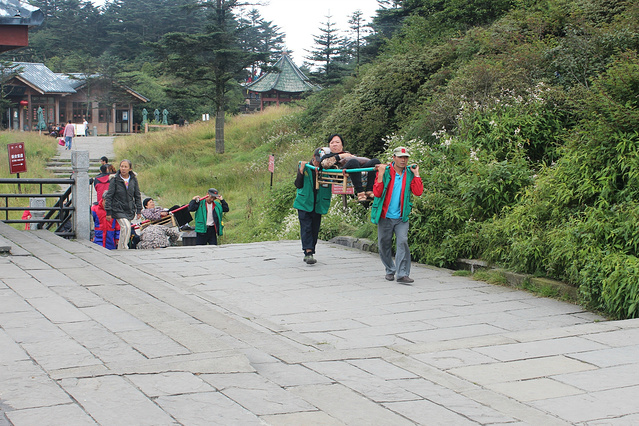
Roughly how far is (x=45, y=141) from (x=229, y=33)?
1298 centimetres

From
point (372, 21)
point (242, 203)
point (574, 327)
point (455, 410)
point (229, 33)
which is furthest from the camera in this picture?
point (372, 21)

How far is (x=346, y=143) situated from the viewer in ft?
58.4

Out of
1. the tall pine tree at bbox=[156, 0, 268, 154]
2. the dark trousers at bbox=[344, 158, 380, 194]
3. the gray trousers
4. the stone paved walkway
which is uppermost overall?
the tall pine tree at bbox=[156, 0, 268, 154]

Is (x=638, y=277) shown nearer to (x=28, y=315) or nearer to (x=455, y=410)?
(x=455, y=410)

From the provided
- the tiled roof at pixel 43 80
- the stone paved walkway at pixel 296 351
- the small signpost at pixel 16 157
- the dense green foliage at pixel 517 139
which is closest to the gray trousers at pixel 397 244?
the stone paved walkway at pixel 296 351

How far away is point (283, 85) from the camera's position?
5100 cm

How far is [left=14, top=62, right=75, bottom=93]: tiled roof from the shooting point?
159 feet

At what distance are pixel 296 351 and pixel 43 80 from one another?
50749mm

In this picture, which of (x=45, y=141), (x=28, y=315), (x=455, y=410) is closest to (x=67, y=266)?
(x=28, y=315)

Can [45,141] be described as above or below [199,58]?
below

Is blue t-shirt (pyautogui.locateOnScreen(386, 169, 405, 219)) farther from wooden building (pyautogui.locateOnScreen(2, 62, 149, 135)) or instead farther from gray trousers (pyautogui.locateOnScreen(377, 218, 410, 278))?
wooden building (pyautogui.locateOnScreen(2, 62, 149, 135))

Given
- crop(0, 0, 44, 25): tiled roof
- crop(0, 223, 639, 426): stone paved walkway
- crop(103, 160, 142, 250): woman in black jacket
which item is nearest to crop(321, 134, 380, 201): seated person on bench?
crop(0, 223, 639, 426): stone paved walkway

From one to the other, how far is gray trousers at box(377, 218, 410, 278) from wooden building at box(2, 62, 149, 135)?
46138 millimetres

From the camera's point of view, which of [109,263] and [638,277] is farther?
[109,263]
